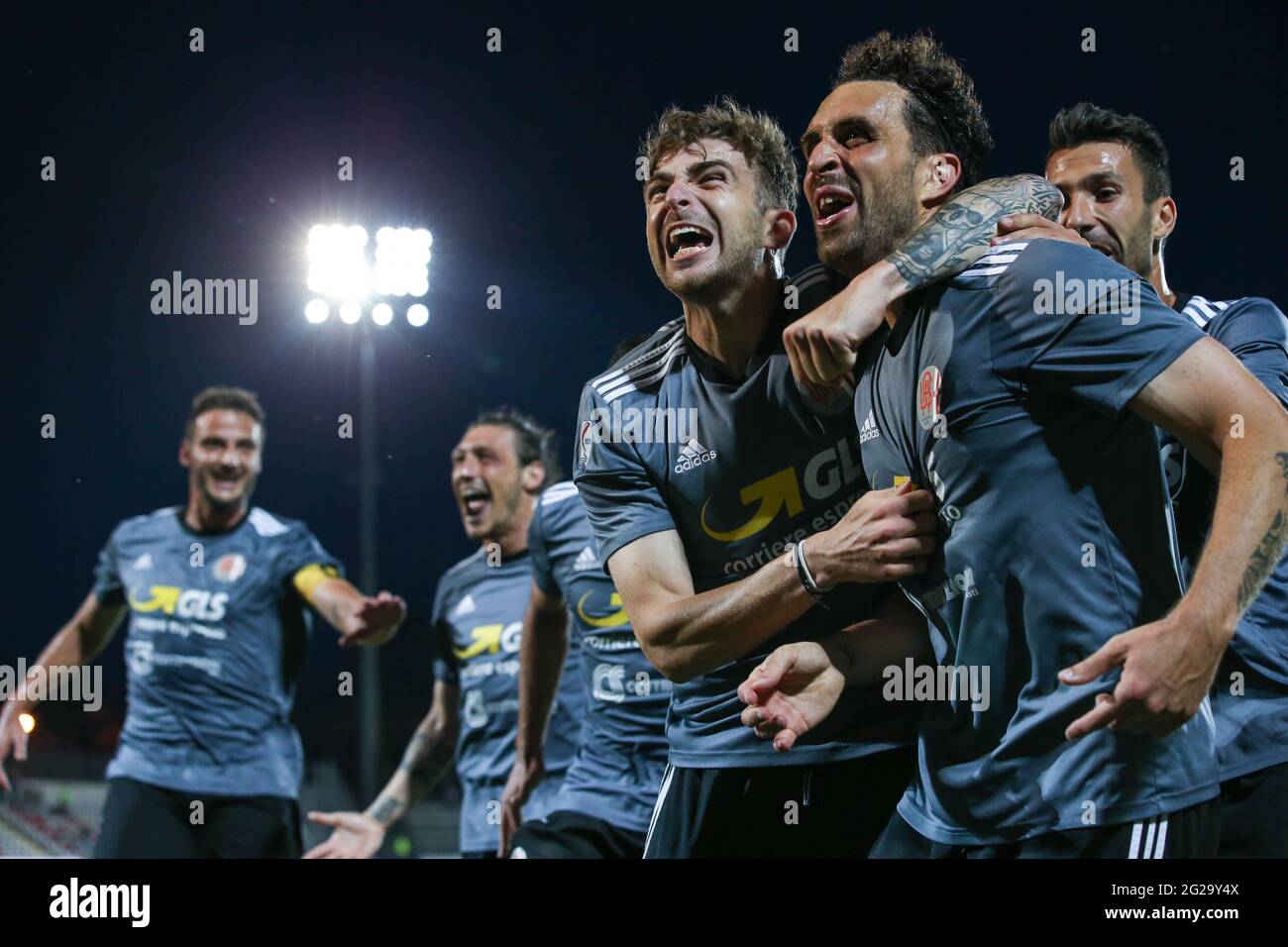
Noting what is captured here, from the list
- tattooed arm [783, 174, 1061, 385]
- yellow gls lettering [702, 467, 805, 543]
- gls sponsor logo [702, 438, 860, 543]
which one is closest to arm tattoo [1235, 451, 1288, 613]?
tattooed arm [783, 174, 1061, 385]

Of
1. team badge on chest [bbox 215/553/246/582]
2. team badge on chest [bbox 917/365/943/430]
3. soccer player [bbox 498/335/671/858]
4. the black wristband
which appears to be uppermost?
team badge on chest [bbox 917/365/943/430]

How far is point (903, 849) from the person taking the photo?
2959 mm

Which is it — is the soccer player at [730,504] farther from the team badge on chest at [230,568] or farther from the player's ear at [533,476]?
the team badge on chest at [230,568]

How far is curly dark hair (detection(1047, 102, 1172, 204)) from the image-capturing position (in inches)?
151

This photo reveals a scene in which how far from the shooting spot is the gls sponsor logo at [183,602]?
215 inches

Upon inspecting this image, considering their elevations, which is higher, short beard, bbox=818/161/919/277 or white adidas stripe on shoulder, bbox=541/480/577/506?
short beard, bbox=818/161/919/277

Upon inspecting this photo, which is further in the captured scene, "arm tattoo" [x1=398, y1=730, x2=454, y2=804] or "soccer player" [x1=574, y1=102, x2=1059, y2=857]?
"arm tattoo" [x1=398, y1=730, x2=454, y2=804]

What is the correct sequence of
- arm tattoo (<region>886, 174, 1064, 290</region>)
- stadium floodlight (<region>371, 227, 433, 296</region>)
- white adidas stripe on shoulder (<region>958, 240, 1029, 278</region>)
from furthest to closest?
stadium floodlight (<region>371, 227, 433, 296</region>) < arm tattoo (<region>886, 174, 1064, 290</region>) < white adidas stripe on shoulder (<region>958, 240, 1029, 278</region>)

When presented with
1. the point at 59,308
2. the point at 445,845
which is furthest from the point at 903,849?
the point at 445,845

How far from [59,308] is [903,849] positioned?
390cm

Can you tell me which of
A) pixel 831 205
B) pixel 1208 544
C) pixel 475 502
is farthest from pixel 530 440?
pixel 1208 544
